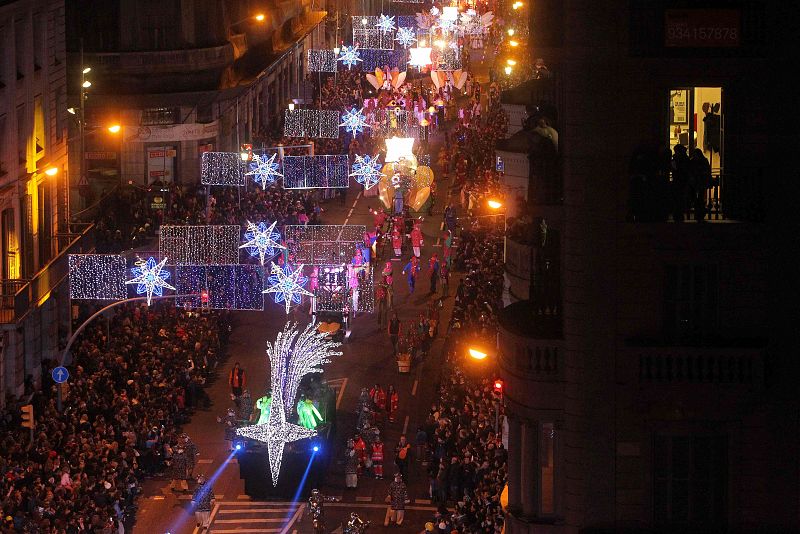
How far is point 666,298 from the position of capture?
1288 inches

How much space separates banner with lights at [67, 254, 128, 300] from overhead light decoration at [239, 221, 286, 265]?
582cm

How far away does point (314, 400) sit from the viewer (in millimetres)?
60062

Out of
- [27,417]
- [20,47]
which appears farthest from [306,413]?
[20,47]

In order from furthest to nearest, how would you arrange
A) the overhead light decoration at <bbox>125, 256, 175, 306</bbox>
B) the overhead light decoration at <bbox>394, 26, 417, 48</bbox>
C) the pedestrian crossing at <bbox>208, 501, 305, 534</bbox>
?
the overhead light decoration at <bbox>394, 26, 417, 48</bbox>
the overhead light decoration at <bbox>125, 256, 175, 306</bbox>
the pedestrian crossing at <bbox>208, 501, 305, 534</bbox>

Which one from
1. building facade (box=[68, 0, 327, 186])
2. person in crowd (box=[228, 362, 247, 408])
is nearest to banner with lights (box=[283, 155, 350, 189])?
building facade (box=[68, 0, 327, 186])

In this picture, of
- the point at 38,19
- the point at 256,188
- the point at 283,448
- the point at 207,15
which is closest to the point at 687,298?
the point at 283,448

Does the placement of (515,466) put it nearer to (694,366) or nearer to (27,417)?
(694,366)

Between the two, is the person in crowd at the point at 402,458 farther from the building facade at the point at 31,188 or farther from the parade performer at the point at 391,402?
the building facade at the point at 31,188

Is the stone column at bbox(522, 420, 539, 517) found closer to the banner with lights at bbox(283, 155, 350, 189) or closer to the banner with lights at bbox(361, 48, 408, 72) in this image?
the banner with lights at bbox(283, 155, 350, 189)

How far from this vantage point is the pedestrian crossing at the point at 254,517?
54.9 m

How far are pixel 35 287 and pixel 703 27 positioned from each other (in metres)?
36.5

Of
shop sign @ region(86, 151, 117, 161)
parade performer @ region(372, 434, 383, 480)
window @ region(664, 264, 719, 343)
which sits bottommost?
parade performer @ region(372, 434, 383, 480)

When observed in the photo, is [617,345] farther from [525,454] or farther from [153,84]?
[153,84]

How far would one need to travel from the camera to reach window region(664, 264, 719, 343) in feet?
107
